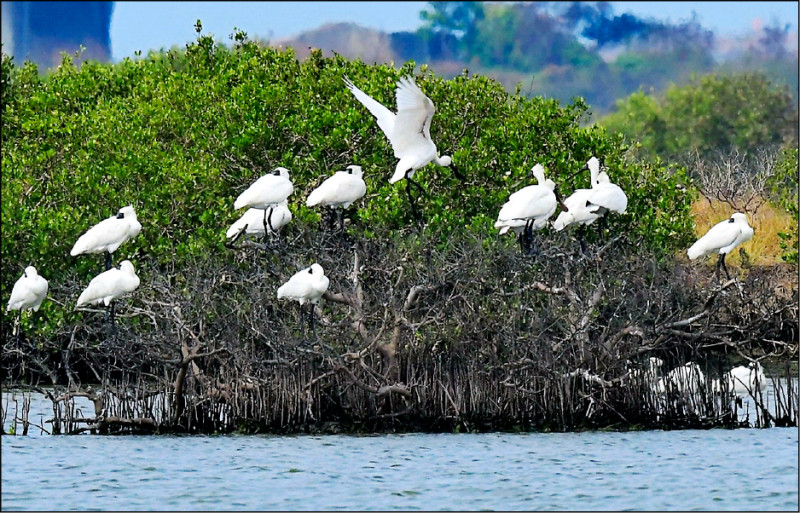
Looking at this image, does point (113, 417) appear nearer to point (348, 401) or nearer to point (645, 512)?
point (348, 401)

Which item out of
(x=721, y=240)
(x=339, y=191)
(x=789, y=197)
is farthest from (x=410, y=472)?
(x=789, y=197)

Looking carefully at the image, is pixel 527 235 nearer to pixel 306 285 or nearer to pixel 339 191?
pixel 339 191

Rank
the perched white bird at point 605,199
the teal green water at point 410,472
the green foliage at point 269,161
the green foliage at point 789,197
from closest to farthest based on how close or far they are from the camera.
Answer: the teal green water at point 410,472, the perched white bird at point 605,199, the green foliage at point 269,161, the green foliage at point 789,197

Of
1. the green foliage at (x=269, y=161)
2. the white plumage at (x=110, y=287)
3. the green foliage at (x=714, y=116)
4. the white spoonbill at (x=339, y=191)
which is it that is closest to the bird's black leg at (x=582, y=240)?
the green foliage at (x=269, y=161)

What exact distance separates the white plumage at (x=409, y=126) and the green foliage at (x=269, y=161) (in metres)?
1.88

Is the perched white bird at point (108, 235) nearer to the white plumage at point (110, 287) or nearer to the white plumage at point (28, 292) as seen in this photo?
the white plumage at point (28, 292)

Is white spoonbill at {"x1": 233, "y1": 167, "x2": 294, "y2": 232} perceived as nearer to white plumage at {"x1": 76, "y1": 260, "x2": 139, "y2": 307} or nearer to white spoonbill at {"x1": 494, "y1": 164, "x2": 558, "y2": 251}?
white plumage at {"x1": 76, "y1": 260, "x2": 139, "y2": 307}

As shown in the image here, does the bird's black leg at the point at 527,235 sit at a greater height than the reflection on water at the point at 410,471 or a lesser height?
greater

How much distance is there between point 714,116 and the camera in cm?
4944

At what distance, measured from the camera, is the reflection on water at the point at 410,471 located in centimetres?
1263

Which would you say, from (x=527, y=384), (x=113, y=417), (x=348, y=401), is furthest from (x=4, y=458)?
(x=527, y=384)

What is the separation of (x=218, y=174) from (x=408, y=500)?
785 cm

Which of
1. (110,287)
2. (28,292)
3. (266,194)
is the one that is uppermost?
(266,194)

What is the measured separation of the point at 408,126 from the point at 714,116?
116ft
